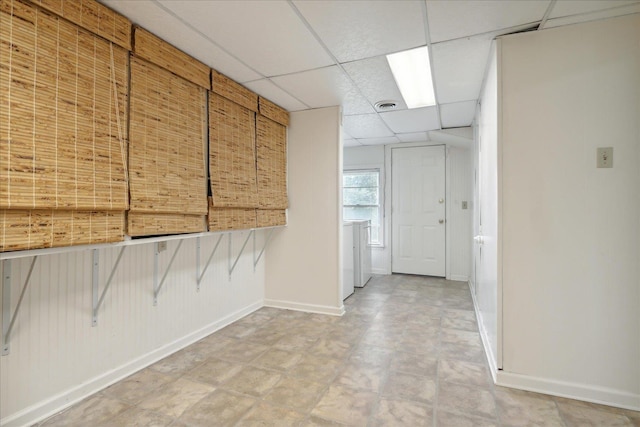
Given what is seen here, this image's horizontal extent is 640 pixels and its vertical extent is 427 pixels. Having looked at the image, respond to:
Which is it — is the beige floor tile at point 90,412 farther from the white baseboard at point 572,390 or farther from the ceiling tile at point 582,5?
the ceiling tile at point 582,5

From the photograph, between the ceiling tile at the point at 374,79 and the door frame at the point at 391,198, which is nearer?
the ceiling tile at the point at 374,79

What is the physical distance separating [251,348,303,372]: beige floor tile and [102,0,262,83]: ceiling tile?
2.32 m

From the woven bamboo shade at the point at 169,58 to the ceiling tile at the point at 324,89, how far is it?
0.61m

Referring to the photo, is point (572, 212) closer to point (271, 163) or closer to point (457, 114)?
point (457, 114)

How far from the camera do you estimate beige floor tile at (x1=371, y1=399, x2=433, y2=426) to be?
5.68ft

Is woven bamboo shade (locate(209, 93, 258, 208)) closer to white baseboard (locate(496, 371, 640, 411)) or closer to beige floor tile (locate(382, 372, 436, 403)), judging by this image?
beige floor tile (locate(382, 372, 436, 403))

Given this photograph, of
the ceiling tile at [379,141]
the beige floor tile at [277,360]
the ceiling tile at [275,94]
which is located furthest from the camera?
the ceiling tile at [379,141]

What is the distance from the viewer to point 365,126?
434 cm

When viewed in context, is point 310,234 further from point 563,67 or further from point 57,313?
point 563,67

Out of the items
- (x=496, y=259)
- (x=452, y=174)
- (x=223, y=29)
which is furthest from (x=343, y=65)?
(x=452, y=174)

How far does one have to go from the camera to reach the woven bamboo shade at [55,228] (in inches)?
55.3

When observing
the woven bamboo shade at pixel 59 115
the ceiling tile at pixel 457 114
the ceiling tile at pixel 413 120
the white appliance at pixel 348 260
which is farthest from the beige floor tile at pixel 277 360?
the ceiling tile at pixel 457 114

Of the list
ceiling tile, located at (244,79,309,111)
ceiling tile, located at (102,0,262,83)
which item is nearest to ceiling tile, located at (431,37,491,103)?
ceiling tile, located at (244,79,309,111)

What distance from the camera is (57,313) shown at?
1.84m
